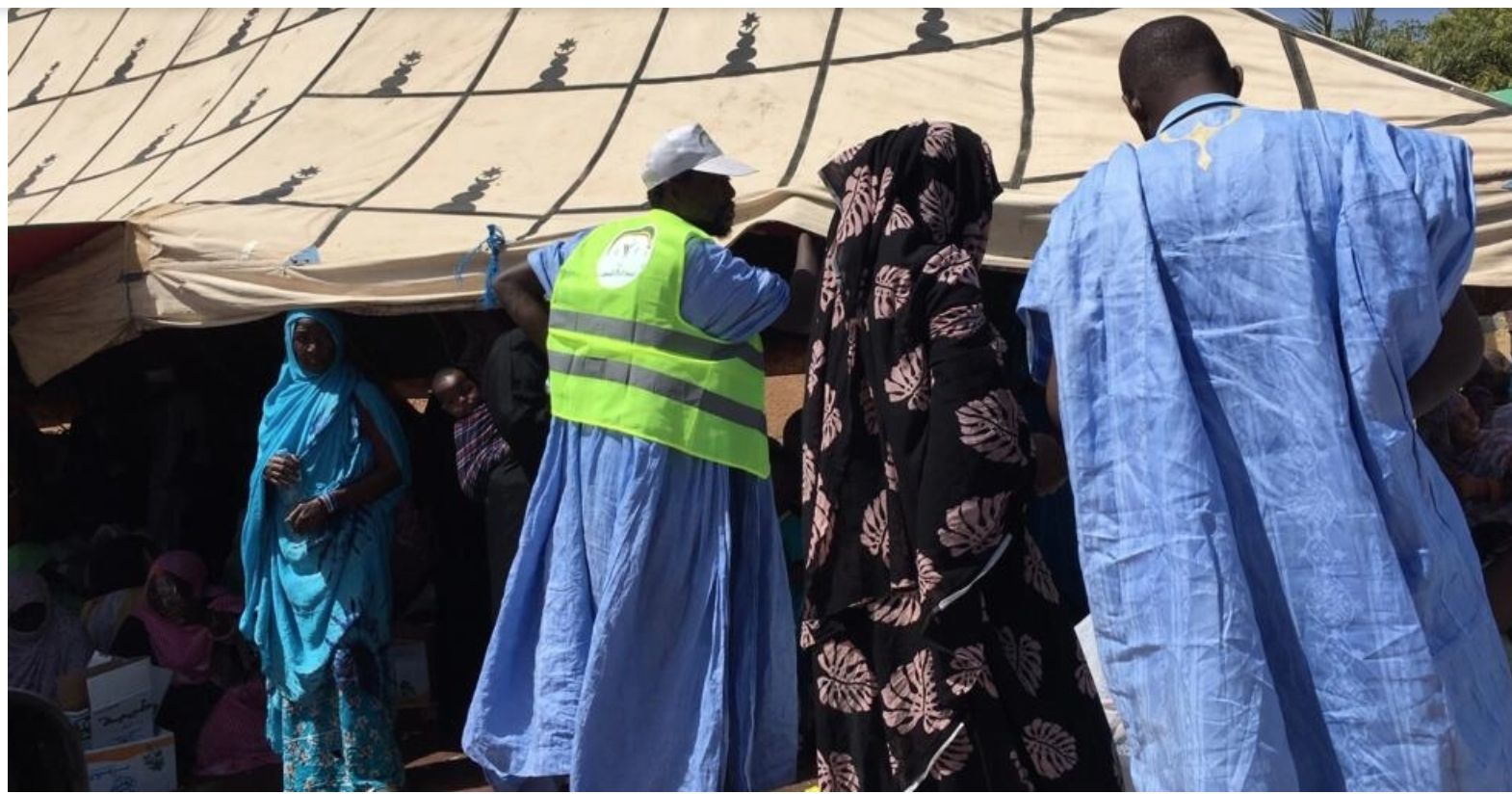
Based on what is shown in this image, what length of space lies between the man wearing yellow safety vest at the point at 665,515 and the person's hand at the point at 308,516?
3.76 feet

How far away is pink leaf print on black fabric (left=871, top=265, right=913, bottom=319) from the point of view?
2.73 metres

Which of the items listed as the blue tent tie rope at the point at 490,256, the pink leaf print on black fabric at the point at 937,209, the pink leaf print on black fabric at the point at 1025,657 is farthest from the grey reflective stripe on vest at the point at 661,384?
the pink leaf print on black fabric at the point at 1025,657

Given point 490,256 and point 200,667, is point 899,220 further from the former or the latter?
point 200,667

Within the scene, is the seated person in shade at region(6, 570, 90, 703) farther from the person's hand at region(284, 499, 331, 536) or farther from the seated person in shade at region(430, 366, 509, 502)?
the seated person in shade at region(430, 366, 509, 502)

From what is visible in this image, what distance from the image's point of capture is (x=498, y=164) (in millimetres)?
5312

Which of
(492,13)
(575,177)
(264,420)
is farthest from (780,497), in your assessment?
(492,13)

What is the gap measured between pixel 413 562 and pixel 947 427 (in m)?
3.27

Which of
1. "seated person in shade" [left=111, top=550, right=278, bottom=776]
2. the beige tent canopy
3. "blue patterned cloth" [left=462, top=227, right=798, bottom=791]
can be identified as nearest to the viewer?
"blue patterned cloth" [left=462, top=227, right=798, bottom=791]

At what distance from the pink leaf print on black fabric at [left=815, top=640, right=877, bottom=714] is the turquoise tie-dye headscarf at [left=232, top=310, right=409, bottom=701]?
89.7 inches

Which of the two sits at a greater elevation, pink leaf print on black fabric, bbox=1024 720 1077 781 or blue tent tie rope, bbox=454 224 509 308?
blue tent tie rope, bbox=454 224 509 308

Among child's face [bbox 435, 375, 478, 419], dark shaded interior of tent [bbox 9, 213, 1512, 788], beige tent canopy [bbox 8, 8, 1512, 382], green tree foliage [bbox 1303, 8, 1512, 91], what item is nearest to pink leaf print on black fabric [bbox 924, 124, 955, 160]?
beige tent canopy [bbox 8, 8, 1512, 382]

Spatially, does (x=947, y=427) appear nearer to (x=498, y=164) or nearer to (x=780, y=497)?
(x=780, y=497)

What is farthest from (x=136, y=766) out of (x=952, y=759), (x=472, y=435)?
(x=952, y=759)

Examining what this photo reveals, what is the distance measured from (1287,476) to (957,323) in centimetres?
66
